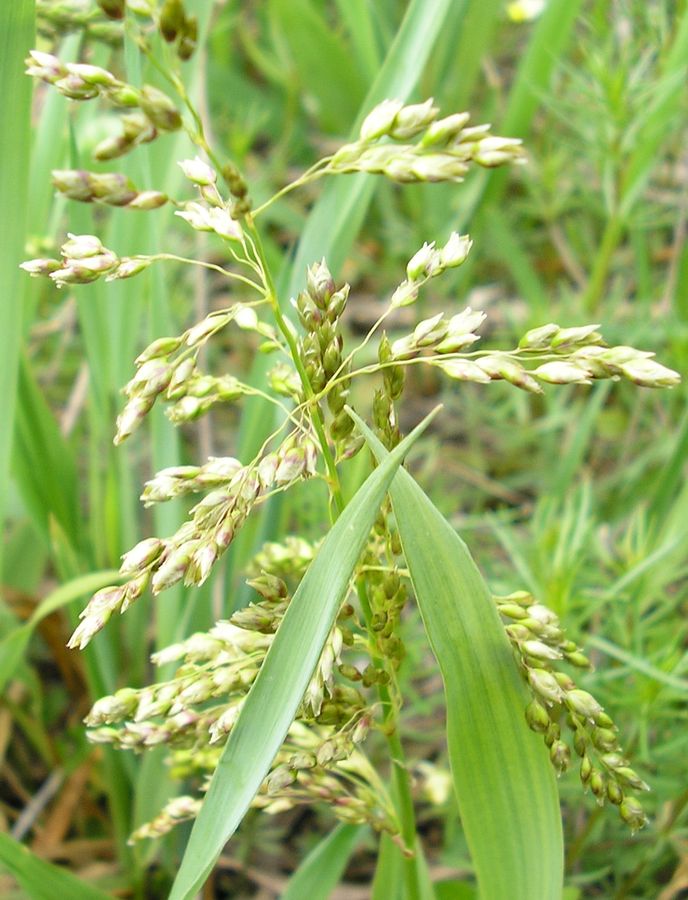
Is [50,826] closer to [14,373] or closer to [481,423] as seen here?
[14,373]

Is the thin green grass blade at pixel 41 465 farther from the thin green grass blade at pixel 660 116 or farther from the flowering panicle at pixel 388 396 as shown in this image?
the thin green grass blade at pixel 660 116

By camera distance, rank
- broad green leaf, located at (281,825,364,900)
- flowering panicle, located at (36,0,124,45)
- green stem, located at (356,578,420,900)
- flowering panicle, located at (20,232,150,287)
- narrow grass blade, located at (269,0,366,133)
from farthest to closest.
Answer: narrow grass blade, located at (269,0,366,133) < flowering panicle, located at (36,0,124,45) < broad green leaf, located at (281,825,364,900) < green stem, located at (356,578,420,900) < flowering panicle, located at (20,232,150,287)

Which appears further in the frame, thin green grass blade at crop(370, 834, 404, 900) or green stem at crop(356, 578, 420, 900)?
thin green grass blade at crop(370, 834, 404, 900)

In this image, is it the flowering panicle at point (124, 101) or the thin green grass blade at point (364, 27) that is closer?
the flowering panicle at point (124, 101)

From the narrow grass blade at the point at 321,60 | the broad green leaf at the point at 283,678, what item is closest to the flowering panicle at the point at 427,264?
the broad green leaf at the point at 283,678

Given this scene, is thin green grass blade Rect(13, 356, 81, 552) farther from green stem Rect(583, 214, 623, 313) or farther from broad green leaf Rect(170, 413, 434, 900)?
green stem Rect(583, 214, 623, 313)

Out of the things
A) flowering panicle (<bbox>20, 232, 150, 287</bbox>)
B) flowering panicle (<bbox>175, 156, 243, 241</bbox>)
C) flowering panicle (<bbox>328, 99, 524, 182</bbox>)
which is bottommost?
flowering panicle (<bbox>20, 232, 150, 287</bbox>)

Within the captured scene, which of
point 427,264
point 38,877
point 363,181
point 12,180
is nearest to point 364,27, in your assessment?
point 363,181

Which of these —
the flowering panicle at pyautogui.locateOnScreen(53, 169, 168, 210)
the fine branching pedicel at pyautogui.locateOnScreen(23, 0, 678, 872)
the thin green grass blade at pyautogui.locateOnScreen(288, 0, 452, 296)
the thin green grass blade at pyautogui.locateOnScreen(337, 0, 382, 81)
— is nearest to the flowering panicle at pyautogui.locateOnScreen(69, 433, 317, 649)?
the fine branching pedicel at pyautogui.locateOnScreen(23, 0, 678, 872)
